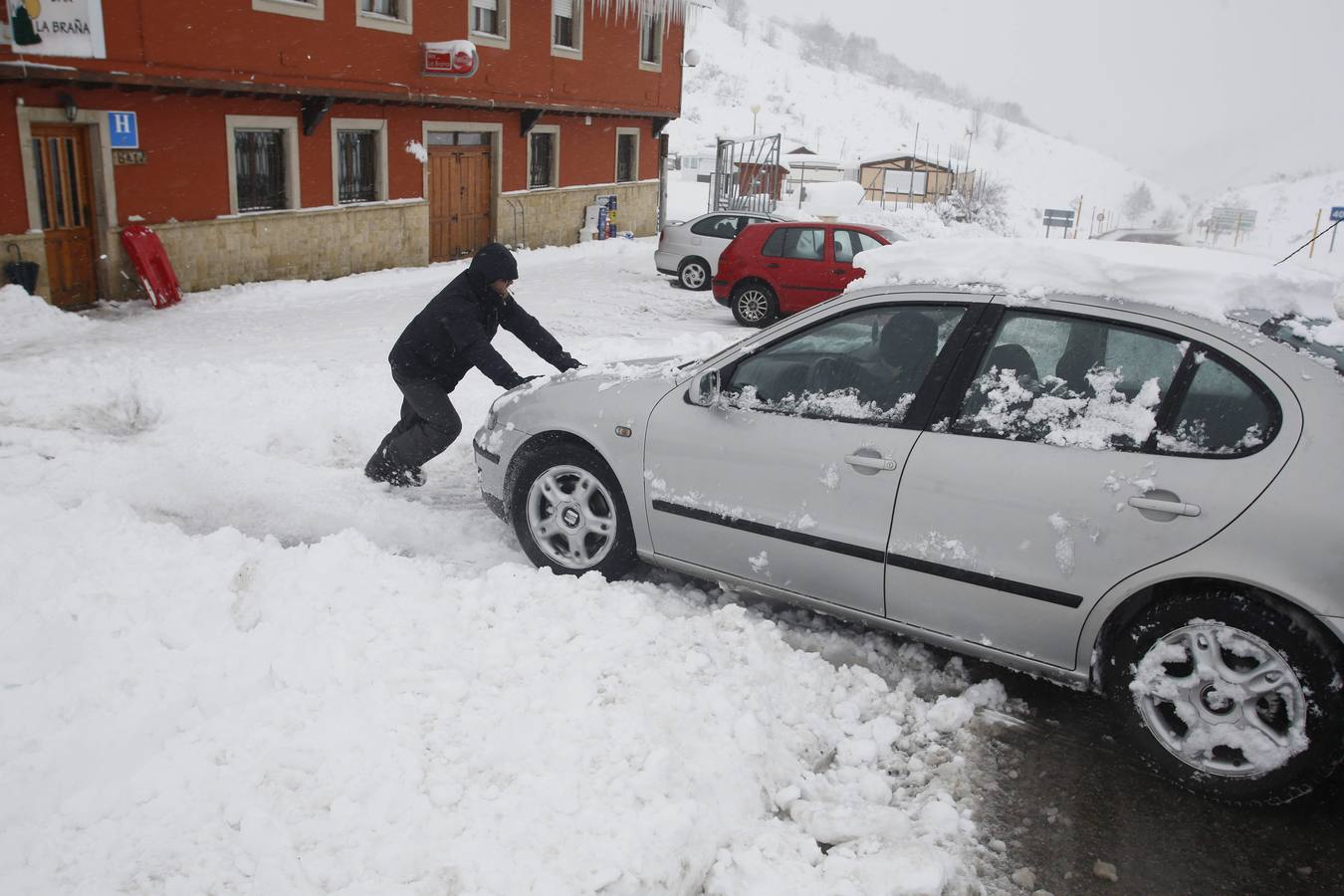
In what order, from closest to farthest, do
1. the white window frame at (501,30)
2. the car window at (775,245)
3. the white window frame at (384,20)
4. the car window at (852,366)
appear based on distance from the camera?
the car window at (852,366) < the car window at (775,245) < the white window frame at (384,20) < the white window frame at (501,30)

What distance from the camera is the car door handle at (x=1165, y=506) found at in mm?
3326

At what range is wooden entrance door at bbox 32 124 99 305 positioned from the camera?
12102 millimetres

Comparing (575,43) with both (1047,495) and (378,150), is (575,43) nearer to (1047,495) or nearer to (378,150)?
(378,150)

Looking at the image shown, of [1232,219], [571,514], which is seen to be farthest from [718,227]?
[1232,219]

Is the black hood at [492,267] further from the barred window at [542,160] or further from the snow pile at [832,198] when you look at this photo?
the snow pile at [832,198]

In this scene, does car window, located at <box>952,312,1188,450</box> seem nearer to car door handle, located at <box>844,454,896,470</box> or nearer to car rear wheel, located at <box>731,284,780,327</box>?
car door handle, located at <box>844,454,896,470</box>

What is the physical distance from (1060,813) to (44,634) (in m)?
3.70

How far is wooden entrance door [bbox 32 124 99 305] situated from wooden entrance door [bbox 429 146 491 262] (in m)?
7.25

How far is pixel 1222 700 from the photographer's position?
3355mm

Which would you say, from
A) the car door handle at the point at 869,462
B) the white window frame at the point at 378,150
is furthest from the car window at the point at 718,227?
the car door handle at the point at 869,462

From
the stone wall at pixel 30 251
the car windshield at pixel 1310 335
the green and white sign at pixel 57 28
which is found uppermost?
the green and white sign at pixel 57 28

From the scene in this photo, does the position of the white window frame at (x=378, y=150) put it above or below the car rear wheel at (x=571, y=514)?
above

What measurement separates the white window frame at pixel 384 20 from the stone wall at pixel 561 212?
4.56 meters

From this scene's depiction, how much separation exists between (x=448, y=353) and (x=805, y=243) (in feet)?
29.1
